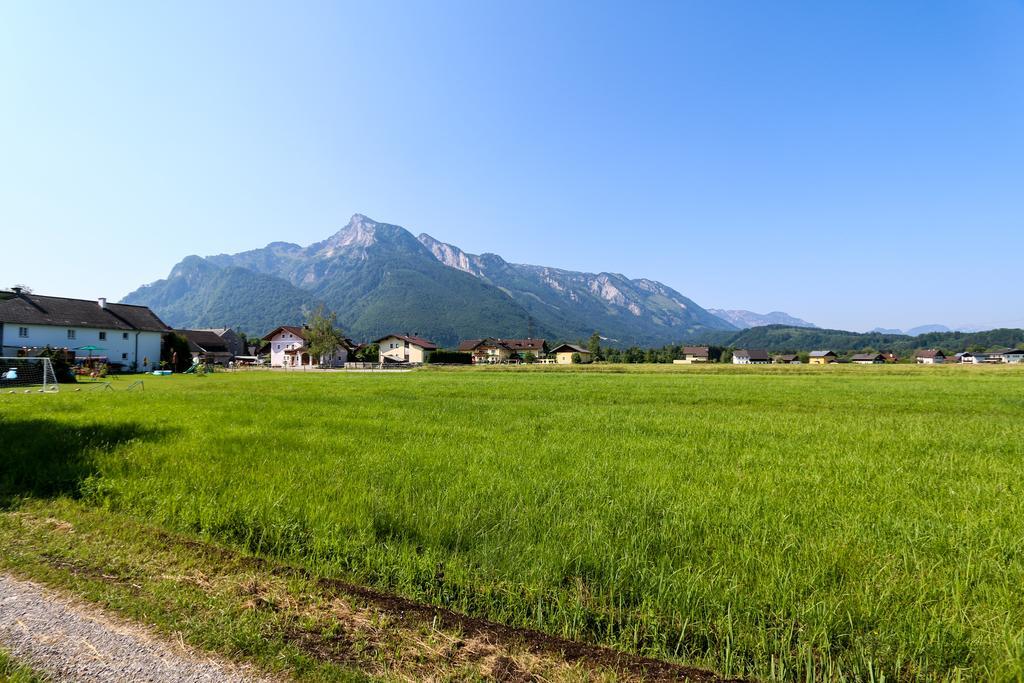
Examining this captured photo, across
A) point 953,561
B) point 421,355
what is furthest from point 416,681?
point 421,355

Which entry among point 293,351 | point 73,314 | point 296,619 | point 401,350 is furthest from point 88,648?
point 401,350

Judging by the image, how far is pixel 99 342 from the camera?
54.0m

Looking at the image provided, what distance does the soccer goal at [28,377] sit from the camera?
26875 millimetres

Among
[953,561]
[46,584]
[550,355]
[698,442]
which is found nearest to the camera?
[46,584]

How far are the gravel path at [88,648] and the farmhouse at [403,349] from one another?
113 meters

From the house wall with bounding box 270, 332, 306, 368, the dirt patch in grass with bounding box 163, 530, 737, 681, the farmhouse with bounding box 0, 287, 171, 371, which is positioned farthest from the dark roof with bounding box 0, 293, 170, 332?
the dirt patch in grass with bounding box 163, 530, 737, 681

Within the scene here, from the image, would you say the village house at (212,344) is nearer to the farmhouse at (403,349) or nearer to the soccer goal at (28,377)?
the farmhouse at (403,349)

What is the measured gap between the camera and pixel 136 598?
4051 mm

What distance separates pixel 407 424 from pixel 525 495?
754 cm

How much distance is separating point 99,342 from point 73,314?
398 centimetres

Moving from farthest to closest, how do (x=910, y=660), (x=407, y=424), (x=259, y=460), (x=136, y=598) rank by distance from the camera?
(x=407, y=424) → (x=259, y=460) → (x=136, y=598) → (x=910, y=660)

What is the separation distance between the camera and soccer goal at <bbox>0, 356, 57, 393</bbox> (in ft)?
88.2

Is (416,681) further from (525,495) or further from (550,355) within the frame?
(550,355)

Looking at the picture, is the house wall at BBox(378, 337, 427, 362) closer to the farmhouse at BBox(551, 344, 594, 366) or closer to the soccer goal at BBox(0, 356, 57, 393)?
the farmhouse at BBox(551, 344, 594, 366)
